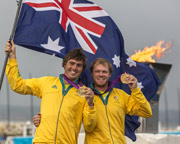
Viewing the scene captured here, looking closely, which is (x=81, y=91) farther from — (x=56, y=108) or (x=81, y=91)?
(x=56, y=108)

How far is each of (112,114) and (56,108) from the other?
0.78 m

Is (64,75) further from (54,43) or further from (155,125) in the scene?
(155,125)

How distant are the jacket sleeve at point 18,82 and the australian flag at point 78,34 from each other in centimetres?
91

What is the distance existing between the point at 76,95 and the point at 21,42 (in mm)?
1432

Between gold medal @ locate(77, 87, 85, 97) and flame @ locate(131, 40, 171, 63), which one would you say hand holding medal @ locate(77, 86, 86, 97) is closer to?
gold medal @ locate(77, 87, 85, 97)

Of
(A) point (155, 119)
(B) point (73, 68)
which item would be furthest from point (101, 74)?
(A) point (155, 119)

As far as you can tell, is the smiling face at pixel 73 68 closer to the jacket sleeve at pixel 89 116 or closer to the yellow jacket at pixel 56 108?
the yellow jacket at pixel 56 108

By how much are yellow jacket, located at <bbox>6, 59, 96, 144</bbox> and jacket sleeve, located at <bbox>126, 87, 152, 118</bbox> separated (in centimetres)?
62

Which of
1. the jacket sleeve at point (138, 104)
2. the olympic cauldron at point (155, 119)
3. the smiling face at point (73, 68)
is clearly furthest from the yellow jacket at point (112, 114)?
the olympic cauldron at point (155, 119)

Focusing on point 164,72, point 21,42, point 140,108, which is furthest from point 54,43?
point 164,72

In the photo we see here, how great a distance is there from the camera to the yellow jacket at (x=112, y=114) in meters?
4.69

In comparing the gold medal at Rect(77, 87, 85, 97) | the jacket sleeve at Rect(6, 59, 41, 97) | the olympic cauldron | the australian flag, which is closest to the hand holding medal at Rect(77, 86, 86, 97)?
the gold medal at Rect(77, 87, 85, 97)

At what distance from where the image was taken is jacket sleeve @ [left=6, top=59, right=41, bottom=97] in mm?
4621

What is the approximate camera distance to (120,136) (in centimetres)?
479
